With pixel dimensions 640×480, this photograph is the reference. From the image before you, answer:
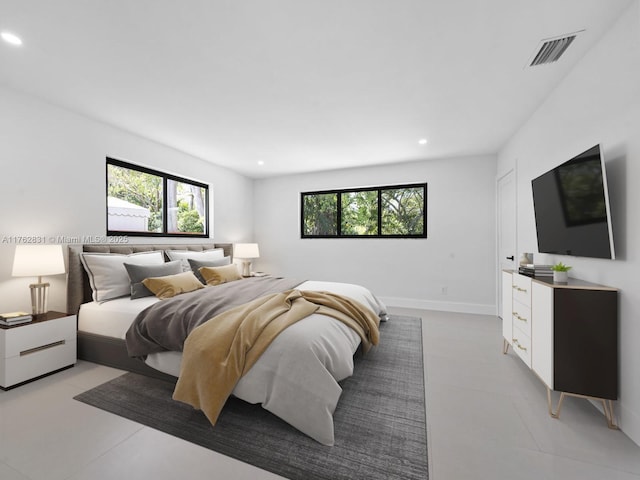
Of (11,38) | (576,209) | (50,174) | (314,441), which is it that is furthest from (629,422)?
(50,174)

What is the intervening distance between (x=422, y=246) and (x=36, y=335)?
4.81 metres

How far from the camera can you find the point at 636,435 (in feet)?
5.10

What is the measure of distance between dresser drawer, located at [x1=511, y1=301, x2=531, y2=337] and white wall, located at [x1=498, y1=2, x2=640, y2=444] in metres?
0.46

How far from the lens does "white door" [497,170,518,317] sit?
3.54 m

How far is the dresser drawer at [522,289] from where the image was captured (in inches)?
86.4

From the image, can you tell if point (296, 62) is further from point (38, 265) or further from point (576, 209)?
point (38, 265)

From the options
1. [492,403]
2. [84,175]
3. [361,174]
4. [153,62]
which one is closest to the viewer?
[492,403]

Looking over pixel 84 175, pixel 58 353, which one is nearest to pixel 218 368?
pixel 58 353

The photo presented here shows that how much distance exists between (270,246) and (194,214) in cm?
170

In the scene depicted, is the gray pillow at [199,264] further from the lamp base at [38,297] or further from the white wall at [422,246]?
the white wall at [422,246]

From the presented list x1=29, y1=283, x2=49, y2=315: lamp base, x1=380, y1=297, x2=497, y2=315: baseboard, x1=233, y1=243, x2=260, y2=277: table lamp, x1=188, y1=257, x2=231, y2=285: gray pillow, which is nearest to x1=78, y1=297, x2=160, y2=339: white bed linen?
x1=29, y1=283, x2=49, y2=315: lamp base

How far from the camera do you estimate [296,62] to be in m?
2.13

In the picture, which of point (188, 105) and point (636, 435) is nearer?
point (636, 435)

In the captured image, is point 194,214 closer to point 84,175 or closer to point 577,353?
point 84,175
